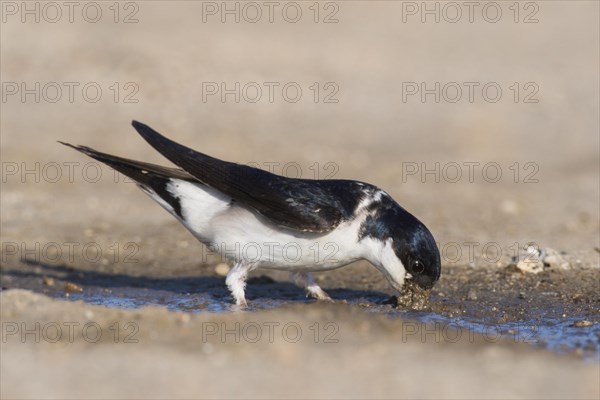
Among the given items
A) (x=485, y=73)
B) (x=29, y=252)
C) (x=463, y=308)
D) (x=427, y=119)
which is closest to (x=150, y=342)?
(x=463, y=308)

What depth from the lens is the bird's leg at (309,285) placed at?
8594 millimetres

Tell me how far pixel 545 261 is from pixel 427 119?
553 centimetres

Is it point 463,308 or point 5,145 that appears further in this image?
point 5,145

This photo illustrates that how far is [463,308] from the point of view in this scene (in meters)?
8.41

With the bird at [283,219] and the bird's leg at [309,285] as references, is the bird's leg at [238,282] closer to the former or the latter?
the bird at [283,219]

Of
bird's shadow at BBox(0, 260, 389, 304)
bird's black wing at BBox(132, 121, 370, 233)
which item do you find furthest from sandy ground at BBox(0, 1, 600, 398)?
bird's black wing at BBox(132, 121, 370, 233)

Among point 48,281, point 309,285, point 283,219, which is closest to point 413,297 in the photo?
point 309,285

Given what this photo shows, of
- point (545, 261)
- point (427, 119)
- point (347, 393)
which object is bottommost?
point (347, 393)

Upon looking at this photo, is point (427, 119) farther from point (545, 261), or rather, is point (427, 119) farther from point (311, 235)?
point (311, 235)

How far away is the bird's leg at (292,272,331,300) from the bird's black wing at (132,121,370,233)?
2.55 ft

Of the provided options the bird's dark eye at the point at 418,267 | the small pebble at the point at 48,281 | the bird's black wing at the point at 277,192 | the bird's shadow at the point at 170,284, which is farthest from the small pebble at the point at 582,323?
the small pebble at the point at 48,281

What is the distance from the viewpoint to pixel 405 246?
25.9 ft

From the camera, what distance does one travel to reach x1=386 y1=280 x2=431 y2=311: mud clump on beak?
8.02 meters

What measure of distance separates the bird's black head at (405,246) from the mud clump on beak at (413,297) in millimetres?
44
